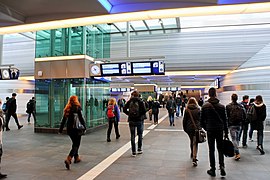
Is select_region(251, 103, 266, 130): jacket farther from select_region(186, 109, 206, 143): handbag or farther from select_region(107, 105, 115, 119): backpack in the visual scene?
select_region(107, 105, 115, 119): backpack

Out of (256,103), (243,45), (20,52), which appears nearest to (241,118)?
(256,103)

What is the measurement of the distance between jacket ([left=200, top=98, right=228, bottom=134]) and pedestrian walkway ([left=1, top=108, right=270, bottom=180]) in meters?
0.94

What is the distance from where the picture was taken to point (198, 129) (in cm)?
491

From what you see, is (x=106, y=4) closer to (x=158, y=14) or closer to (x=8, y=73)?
(x=158, y=14)

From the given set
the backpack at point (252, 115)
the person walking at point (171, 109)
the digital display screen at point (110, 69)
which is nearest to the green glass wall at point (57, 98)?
the digital display screen at point (110, 69)

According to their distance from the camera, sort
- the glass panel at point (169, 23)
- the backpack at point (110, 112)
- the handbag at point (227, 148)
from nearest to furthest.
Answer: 1. the handbag at point (227, 148)
2. the backpack at point (110, 112)
3. the glass panel at point (169, 23)

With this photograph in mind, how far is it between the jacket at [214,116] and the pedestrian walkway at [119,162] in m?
0.94

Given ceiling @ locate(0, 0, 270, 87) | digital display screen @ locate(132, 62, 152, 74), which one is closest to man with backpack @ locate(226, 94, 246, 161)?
digital display screen @ locate(132, 62, 152, 74)

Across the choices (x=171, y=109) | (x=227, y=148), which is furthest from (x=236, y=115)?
(x=171, y=109)

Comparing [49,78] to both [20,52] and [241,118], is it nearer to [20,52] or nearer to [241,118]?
[241,118]

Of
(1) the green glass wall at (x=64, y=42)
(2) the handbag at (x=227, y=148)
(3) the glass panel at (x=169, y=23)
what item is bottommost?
(2) the handbag at (x=227, y=148)

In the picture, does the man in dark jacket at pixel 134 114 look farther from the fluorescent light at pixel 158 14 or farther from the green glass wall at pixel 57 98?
the green glass wall at pixel 57 98

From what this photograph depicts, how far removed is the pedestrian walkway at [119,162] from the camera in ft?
13.8

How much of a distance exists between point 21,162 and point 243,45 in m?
12.7
